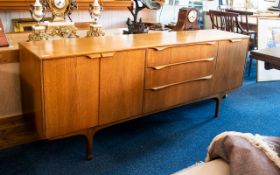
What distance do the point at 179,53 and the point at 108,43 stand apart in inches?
20.2

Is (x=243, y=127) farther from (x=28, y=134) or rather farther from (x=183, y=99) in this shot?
(x=28, y=134)

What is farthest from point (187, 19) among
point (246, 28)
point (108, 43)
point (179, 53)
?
point (246, 28)

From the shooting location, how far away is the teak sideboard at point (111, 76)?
1619 mm

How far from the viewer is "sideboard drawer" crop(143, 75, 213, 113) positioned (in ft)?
6.77

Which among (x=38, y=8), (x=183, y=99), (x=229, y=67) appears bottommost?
(x=183, y=99)

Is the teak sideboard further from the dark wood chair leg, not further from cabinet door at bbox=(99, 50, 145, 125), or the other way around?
the dark wood chair leg

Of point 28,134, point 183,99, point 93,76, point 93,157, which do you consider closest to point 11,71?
point 28,134

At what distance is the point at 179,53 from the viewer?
82.6 inches

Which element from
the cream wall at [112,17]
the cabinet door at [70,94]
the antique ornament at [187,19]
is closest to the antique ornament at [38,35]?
the cabinet door at [70,94]

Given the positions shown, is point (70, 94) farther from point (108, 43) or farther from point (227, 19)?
point (227, 19)

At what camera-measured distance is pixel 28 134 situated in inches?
76.7

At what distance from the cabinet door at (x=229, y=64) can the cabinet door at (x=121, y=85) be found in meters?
0.80

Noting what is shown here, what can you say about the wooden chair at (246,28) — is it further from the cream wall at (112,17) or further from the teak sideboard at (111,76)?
the teak sideboard at (111,76)

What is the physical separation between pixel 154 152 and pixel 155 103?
34 cm
